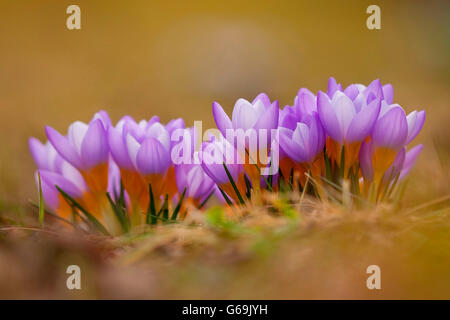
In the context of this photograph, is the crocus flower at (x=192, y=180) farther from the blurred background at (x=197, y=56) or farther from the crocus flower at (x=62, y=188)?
the blurred background at (x=197, y=56)

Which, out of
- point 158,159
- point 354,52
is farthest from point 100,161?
point 354,52

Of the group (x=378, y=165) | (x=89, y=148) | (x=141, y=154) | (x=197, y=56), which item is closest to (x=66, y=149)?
(x=89, y=148)

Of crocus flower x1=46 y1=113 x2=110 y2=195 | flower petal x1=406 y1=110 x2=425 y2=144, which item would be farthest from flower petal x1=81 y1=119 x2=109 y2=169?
flower petal x1=406 y1=110 x2=425 y2=144

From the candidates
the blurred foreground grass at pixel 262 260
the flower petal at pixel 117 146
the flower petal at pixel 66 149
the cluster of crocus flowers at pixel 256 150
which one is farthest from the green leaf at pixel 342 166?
the flower petal at pixel 66 149

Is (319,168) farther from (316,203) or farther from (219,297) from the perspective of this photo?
(219,297)

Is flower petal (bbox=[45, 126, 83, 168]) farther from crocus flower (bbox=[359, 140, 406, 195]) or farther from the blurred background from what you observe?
the blurred background

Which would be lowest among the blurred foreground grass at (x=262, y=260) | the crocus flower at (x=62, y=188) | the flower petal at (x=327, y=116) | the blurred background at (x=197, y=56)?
the blurred foreground grass at (x=262, y=260)

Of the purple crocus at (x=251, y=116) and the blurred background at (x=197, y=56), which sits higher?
the blurred background at (x=197, y=56)
